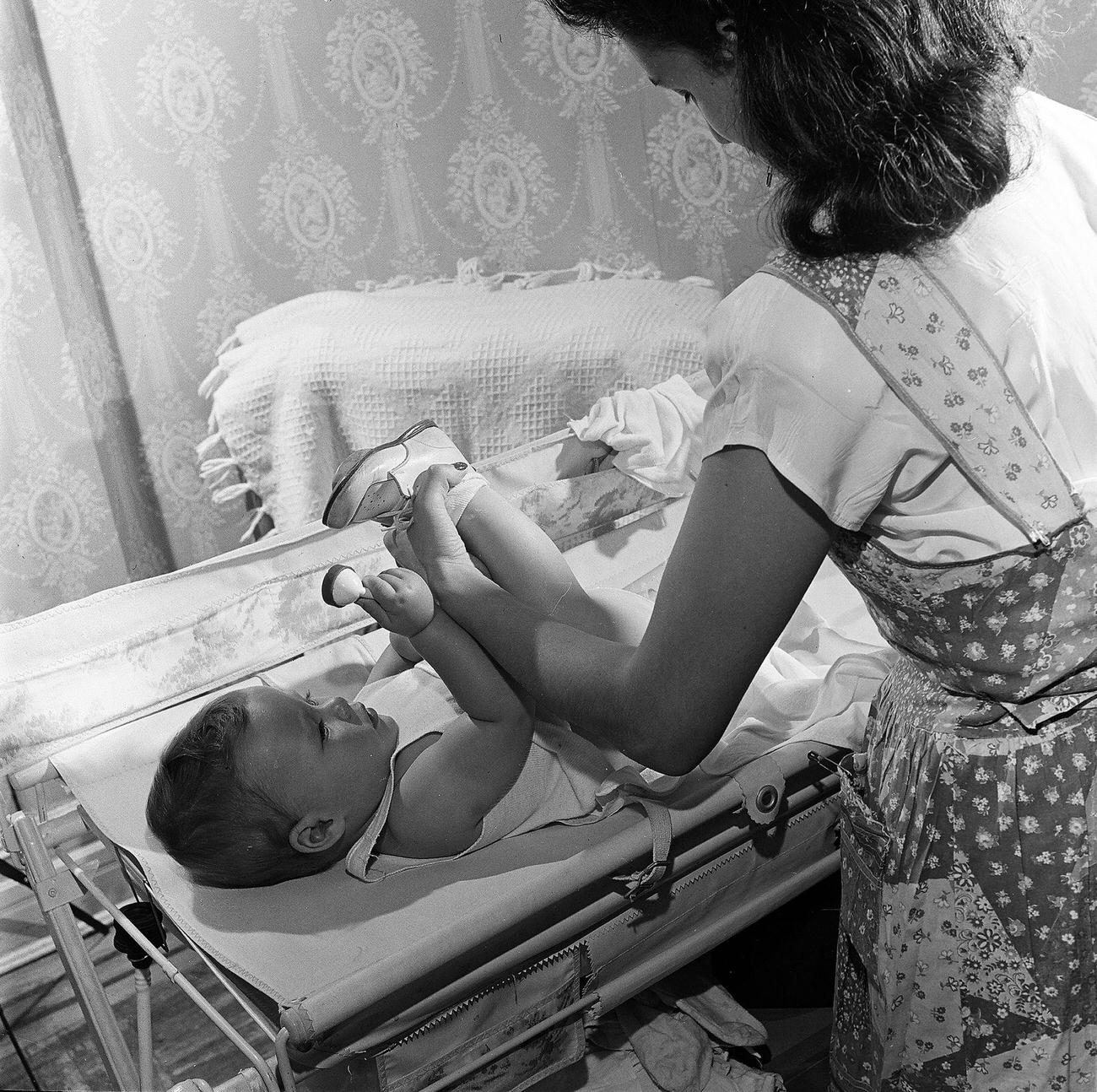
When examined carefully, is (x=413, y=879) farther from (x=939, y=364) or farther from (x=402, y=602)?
(x=939, y=364)

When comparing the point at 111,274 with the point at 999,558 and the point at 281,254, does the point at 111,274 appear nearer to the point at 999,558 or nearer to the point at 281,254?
the point at 281,254

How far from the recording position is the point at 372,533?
5.70ft

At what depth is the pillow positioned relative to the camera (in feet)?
5.18

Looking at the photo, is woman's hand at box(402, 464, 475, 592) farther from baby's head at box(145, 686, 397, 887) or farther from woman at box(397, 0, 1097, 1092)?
woman at box(397, 0, 1097, 1092)

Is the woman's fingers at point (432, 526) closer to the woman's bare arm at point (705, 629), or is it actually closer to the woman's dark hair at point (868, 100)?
the woman's bare arm at point (705, 629)

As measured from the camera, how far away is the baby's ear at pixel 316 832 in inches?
47.4

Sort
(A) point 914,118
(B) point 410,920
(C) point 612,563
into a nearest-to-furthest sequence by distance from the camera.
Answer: (A) point 914,118 → (B) point 410,920 → (C) point 612,563

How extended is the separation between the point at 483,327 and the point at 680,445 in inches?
15.3

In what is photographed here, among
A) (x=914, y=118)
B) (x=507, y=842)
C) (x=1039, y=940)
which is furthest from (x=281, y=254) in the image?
(x=1039, y=940)

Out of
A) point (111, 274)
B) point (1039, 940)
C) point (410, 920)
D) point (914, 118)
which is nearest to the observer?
point (914, 118)

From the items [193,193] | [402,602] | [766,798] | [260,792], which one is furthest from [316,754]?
[193,193]

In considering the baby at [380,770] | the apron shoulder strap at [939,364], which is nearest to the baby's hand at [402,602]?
the baby at [380,770]

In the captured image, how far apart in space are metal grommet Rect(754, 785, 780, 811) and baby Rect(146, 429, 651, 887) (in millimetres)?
186

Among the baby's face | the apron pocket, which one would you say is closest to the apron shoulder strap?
the apron pocket
